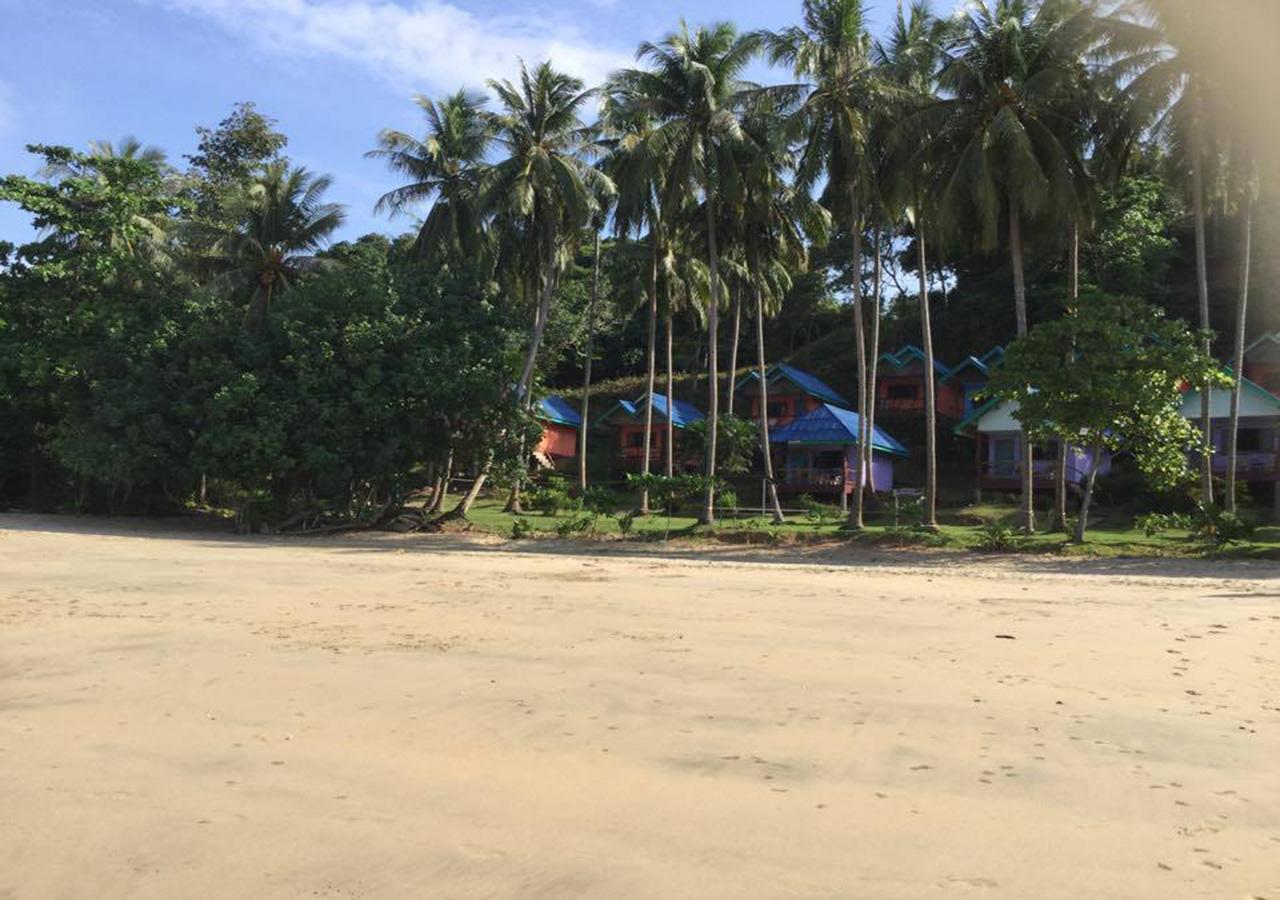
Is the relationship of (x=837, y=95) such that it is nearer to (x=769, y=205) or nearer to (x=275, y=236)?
(x=769, y=205)

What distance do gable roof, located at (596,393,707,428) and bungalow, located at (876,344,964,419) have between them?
9.61 metres

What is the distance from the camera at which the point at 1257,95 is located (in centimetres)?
2355

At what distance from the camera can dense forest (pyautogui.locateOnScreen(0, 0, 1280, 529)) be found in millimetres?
25031

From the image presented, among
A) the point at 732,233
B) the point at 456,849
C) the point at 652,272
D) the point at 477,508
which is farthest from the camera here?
the point at 477,508

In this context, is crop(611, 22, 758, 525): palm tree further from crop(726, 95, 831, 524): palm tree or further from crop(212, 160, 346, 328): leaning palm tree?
crop(212, 160, 346, 328): leaning palm tree

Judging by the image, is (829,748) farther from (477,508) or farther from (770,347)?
(770,347)

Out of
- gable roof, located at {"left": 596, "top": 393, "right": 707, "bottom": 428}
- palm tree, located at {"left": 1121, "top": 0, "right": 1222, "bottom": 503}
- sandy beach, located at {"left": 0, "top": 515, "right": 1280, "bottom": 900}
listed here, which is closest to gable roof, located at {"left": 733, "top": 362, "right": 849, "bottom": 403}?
gable roof, located at {"left": 596, "top": 393, "right": 707, "bottom": 428}

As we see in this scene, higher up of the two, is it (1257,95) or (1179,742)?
(1257,95)

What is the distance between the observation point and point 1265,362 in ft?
127

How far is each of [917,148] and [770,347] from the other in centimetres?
Answer: 3918

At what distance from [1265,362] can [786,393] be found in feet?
67.6

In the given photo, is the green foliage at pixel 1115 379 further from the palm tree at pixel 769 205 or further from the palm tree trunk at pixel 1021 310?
the palm tree at pixel 769 205

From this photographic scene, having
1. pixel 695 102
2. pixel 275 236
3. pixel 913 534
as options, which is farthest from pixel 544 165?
pixel 913 534

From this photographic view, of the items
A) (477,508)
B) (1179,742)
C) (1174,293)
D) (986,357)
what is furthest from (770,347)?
(1179,742)
